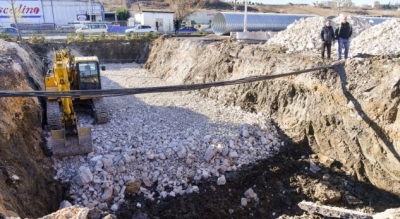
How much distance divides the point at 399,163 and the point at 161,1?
2301 inches

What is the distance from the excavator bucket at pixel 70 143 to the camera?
8852 millimetres

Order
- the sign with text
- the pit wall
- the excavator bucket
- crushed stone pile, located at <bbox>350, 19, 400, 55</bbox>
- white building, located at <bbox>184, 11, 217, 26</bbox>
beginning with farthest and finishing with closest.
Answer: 1. white building, located at <bbox>184, 11, 217, 26</bbox>
2. the sign with text
3. crushed stone pile, located at <bbox>350, 19, 400, 55</bbox>
4. the excavator bucket
5. the pit wall

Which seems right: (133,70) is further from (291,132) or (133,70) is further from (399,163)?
(399,163)

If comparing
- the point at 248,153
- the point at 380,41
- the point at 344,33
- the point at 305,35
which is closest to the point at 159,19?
the point at 305,35

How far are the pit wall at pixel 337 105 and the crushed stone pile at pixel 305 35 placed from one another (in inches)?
34.5

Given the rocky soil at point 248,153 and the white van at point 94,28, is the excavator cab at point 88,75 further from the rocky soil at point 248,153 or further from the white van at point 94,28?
the white van at point 94,28

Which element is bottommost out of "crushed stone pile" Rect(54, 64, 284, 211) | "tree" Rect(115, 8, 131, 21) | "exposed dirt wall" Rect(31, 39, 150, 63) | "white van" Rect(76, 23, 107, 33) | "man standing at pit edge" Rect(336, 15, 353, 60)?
"crushed stone pile" Rect(54, 64, 284, 211)

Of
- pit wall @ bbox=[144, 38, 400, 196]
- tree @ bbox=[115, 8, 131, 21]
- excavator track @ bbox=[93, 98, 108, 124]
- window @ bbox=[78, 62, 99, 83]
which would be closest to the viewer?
pit wall @ bbox=[144, 38, 400, 196]

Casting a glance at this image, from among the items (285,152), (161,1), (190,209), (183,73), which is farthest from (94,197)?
(161,1)

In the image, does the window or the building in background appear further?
the building in background

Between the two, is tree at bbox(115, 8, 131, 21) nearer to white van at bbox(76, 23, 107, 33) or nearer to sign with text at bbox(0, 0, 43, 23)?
sign with text at bbox(0, 0, 43, 23)

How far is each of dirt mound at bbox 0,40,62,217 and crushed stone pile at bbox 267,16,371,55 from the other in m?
9.47

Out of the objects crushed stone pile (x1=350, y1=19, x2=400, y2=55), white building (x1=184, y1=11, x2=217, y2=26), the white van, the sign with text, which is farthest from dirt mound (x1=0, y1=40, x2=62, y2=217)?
white building (x1=184, y1=11, x2=217, y2=26)

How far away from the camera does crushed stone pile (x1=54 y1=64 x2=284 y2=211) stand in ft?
27.2
